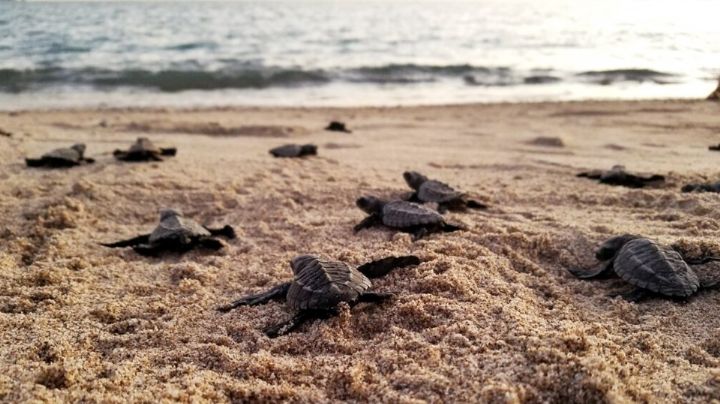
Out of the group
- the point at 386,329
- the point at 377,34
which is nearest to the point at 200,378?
the point at 386,329

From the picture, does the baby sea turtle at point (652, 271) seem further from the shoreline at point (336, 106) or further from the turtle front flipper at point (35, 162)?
the shoreline at point (336, 106)

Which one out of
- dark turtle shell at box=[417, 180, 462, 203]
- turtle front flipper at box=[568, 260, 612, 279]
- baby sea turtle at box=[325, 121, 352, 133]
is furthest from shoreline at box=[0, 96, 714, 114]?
turtle front flipper at box=[568, 260, 612, 279]

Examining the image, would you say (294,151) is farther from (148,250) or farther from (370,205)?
(148,250)

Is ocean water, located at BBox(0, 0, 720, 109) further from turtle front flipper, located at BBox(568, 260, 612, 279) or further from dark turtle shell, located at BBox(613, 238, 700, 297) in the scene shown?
dark turtle shell, located at BBox(613, 238, 700, 297)

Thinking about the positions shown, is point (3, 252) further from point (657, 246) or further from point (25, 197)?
point (657, 246)

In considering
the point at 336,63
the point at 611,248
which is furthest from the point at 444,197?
the point at 336,63
